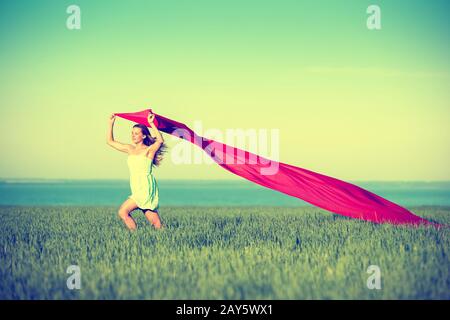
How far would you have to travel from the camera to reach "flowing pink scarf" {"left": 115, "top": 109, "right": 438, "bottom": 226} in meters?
8.34

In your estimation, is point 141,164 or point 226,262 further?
point 141,164

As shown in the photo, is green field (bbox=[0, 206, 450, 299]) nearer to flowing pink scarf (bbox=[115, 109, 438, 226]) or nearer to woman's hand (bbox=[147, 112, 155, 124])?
flowing pink scarf (bbox=[115, 109, 438, 226])

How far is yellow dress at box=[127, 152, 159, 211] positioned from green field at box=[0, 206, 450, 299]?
48 centimetres

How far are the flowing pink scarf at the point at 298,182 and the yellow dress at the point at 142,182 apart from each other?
0.74 metres

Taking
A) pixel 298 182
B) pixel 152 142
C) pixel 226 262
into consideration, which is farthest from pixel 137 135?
pixel 226 262

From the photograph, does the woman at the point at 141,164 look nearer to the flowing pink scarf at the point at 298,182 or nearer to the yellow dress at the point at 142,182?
the yellow dress at the point at 142,182

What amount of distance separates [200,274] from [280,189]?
3.58 meters

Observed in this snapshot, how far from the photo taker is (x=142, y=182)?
7.67 metres

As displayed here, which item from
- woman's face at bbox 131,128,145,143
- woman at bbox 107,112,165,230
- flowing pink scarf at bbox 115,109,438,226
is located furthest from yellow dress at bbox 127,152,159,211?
flowing pink scarf at bbox 115,109,438,226

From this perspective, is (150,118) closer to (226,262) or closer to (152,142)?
(152,142)

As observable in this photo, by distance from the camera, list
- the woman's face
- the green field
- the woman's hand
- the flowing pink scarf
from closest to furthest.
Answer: the green field < the woman's hand < the woman's face < the flowing pink scarf

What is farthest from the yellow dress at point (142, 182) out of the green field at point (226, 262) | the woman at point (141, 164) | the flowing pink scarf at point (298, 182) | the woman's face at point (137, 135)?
the flowing pink scarf at point (298, 182)

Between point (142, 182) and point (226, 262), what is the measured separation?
8.76 ft

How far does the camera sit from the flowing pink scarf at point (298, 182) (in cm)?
834
